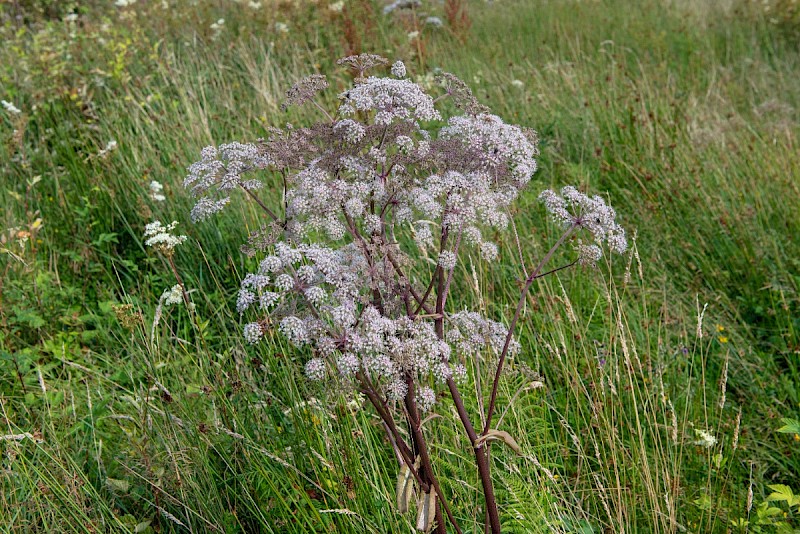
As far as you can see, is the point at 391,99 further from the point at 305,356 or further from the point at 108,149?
the point at 108,149

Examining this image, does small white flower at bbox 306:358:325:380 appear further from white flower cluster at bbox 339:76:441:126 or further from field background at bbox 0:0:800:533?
white flower cluster at bbox 339:76:441:126

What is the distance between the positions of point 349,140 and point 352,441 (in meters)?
0.92

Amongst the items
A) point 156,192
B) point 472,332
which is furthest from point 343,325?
point 156,192

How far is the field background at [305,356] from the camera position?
86.1 inches

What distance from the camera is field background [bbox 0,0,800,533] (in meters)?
2.19

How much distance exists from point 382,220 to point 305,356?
1.27 metres

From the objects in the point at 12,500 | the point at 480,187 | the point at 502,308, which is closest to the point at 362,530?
the point at 480,187

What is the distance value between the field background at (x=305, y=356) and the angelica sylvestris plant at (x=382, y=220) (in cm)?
30

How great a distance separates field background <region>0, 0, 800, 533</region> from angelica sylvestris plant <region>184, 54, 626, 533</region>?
0.30 meters

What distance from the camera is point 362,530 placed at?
1963 millimetres

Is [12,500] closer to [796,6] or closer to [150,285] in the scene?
[150,285]

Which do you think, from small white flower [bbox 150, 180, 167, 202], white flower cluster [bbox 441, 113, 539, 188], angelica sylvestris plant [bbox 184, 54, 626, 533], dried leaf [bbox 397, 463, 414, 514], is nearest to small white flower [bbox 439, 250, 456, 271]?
angelica sylvestris plant [bbox 184, 54, 626, 533]

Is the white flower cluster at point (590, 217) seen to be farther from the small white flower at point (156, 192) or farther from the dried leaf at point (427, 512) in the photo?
the small white flower at point (156, 192)

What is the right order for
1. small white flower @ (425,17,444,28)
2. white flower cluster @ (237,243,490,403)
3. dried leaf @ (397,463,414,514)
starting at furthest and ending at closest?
small white flower @ (425,17,444,28), dried leaf @ (397,463,414,514), white flower cluster @ (237,243,490,403)
